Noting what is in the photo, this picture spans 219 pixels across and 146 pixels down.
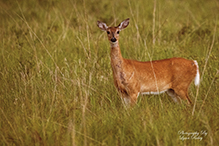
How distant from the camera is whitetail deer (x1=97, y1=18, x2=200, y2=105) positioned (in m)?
4.94

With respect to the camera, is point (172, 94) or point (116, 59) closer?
point (116, 59)

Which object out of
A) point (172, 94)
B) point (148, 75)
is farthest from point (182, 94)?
point (148, 75)

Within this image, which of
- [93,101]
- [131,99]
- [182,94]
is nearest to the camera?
[93,101]

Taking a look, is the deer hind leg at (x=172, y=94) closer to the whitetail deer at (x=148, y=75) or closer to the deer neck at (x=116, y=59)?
the whitetail deer at (x=148, y=75)

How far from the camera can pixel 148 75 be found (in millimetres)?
5188

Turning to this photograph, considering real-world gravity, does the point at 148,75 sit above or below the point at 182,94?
above

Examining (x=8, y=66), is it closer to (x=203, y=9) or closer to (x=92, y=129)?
(x=92, y=129)

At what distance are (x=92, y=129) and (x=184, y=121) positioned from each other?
891 mm

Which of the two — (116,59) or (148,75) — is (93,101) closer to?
(116,59)

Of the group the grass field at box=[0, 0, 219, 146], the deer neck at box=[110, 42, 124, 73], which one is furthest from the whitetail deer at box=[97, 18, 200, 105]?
the grass field at box=[0, 0, 219, 146]

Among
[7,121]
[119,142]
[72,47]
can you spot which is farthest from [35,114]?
[72,47]

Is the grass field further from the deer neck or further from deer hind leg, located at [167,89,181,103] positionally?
the deer neck

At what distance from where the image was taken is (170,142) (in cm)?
336

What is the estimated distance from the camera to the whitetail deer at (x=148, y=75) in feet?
16.2
